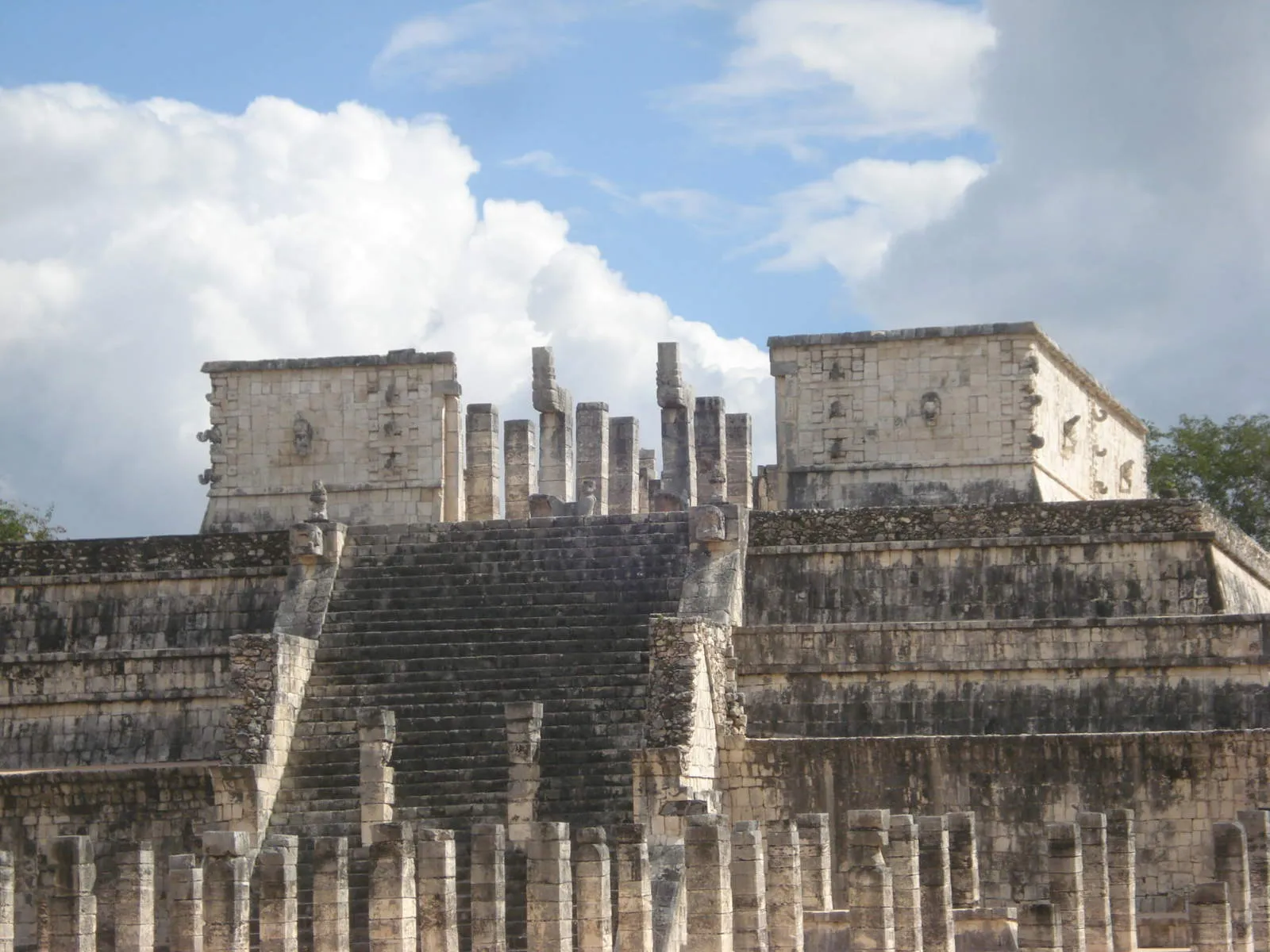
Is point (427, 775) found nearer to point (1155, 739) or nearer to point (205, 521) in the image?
point (1155, 739)

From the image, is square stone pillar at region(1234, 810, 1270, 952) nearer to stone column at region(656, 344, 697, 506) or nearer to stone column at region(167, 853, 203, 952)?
stone column at region(167, 853, 203, 952)

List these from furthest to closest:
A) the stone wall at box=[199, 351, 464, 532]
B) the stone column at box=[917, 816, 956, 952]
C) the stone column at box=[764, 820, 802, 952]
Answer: the stone wall at box=[199, 351, 464, 532], the stone column at box=[917, 816, 956, 952], the stone column at box=[764, 820, 802, 952]

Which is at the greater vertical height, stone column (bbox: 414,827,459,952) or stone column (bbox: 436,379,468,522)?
stone column (bbox: 436,379,468,522)

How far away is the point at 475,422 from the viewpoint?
36.0 meters

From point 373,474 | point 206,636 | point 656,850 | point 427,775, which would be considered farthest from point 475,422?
point 656,850

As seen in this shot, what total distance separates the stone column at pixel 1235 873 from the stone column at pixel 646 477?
748 inches

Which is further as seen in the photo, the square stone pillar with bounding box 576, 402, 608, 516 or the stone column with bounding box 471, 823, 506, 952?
the square stone pillar with bounding box 576, 402, 608, 516

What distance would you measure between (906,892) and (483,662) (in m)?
7.15

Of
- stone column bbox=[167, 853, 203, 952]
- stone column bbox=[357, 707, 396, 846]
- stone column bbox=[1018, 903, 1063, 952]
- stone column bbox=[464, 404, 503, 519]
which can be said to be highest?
stone column bbox=[464, 404, 503, 519]

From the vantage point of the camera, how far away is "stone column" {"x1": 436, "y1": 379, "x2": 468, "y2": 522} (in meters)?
34.6

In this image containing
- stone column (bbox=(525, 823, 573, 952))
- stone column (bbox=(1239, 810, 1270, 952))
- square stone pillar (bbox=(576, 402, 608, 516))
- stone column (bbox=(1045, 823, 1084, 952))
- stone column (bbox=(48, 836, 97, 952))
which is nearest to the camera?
stone column (bbox=(48, 836, 97, 952))

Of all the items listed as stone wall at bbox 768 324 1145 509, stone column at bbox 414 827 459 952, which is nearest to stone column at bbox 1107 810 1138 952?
stone column at bbox 414 827 459 952

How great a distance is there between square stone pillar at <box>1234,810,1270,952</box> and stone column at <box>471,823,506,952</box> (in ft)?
24.4

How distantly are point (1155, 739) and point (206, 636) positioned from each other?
1144 cm
